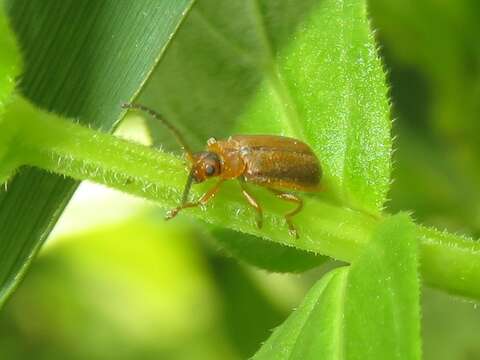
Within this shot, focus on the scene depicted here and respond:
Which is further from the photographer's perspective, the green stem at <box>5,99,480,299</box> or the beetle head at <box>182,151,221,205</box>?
the beetle head at <box>182,151,221,205</box>

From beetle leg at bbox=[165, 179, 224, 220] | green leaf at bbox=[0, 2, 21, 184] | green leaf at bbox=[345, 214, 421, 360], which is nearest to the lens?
green leaf at bbox=[345, 214, 421, 360]

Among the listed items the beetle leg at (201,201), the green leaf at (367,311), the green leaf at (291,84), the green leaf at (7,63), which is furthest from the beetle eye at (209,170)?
the green leaf at (7,63)

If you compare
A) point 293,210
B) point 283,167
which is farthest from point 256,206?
point 283,167

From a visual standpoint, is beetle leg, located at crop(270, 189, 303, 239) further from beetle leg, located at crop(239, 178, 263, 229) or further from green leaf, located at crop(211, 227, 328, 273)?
green leaf, located at crop(211, 227, 328, 273)

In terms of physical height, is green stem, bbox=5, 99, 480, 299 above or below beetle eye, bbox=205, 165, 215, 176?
below

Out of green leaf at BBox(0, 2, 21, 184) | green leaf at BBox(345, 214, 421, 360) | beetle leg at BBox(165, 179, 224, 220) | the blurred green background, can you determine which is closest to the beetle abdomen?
beetle leg at BBox(165, 179, 224, 220)

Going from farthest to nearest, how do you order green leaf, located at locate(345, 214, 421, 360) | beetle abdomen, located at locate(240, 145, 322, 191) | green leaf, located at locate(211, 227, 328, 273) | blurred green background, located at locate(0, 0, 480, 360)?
blurred green background, located at locate(0, 0, 480, 360) < green leaf, located at locate(211, 227, 328, 273) < beetle abdomen, located at locate(240, 145, 322, 191) < green leaf, located at locate(345, 214, 421, 360)

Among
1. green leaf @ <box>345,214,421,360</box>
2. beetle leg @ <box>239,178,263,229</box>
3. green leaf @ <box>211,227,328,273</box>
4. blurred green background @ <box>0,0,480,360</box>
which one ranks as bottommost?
A: green leaf @ <box>345,214,421,360</box>
